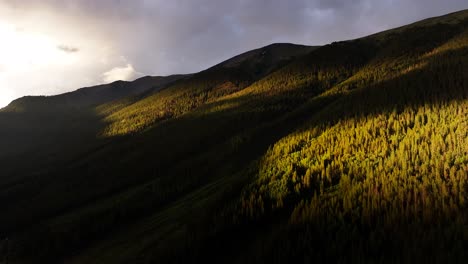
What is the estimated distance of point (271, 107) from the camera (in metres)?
142

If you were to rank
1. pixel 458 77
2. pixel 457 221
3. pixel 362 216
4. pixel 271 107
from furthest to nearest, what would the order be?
pixel 271 107 → pixel 458 77 → pixel 362 216 → pixel 457 221

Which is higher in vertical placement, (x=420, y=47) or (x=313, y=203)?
(x=420, y=47)

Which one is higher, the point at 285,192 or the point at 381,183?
the point at 381,183

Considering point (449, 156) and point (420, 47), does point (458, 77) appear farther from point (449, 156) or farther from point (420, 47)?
point (420, 47)

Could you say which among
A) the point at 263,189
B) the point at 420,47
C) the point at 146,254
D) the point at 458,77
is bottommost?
the point at 146,254

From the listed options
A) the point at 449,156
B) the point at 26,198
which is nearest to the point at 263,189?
the point at 449,156

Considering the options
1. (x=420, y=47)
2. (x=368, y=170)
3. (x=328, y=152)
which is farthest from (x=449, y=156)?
(x=420, y=47)

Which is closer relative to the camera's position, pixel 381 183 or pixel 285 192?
pixel 381 183

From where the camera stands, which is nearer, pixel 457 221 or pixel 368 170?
pixel 457 221

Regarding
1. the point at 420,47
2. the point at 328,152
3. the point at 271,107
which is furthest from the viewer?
the point at 420,47

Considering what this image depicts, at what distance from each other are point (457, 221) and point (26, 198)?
11969 centimetres

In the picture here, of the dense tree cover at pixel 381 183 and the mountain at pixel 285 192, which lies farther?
the mountain at pixel 285 192

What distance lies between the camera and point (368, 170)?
37375 millimetres

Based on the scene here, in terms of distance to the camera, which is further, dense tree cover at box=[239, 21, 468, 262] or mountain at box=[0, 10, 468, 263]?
mountain at box=[0, 10, 468, 263]
